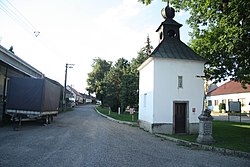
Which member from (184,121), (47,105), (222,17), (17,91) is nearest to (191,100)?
(184,121)

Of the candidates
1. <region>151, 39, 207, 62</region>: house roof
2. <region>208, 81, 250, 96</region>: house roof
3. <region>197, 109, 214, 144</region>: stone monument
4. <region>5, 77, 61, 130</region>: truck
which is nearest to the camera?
Result: <region>197, 109, 214, 144</region>: stone monument

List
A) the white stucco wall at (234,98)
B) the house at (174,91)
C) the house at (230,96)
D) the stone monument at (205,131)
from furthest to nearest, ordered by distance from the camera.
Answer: the house at (230,96), the white stucco wall at (234,98), the house at (174,91), the stone monument at (205,131)

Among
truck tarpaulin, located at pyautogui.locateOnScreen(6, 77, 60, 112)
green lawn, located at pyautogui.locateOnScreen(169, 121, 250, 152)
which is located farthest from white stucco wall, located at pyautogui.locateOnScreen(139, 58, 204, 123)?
truck tarpaulin, located at pyautogui.locateOnScreen(6, 77, 60, 112)

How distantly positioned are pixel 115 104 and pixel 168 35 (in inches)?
1118

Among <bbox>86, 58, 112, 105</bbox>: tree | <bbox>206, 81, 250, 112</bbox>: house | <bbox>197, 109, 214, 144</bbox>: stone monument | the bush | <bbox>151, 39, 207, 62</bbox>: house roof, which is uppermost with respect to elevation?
<bbox>86, 58, 112, 105</bbox>: tree

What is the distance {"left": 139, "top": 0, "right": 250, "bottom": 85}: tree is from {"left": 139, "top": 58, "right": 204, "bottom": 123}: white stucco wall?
4.54 ft

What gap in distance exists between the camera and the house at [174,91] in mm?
17484

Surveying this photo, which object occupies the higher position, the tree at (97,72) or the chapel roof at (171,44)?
the tree at (97,72)

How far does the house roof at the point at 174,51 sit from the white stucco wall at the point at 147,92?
1096 millimetres

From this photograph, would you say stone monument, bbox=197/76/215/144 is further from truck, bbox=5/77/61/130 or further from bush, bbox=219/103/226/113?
bush, bbox=219/103/226/113

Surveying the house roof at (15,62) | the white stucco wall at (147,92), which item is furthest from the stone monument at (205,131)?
the house roof at (15,62)

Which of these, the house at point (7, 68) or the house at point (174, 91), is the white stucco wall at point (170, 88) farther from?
the house at point (7, 68)

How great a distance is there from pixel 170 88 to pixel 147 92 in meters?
2.37

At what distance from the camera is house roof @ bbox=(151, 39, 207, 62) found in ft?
59.2
